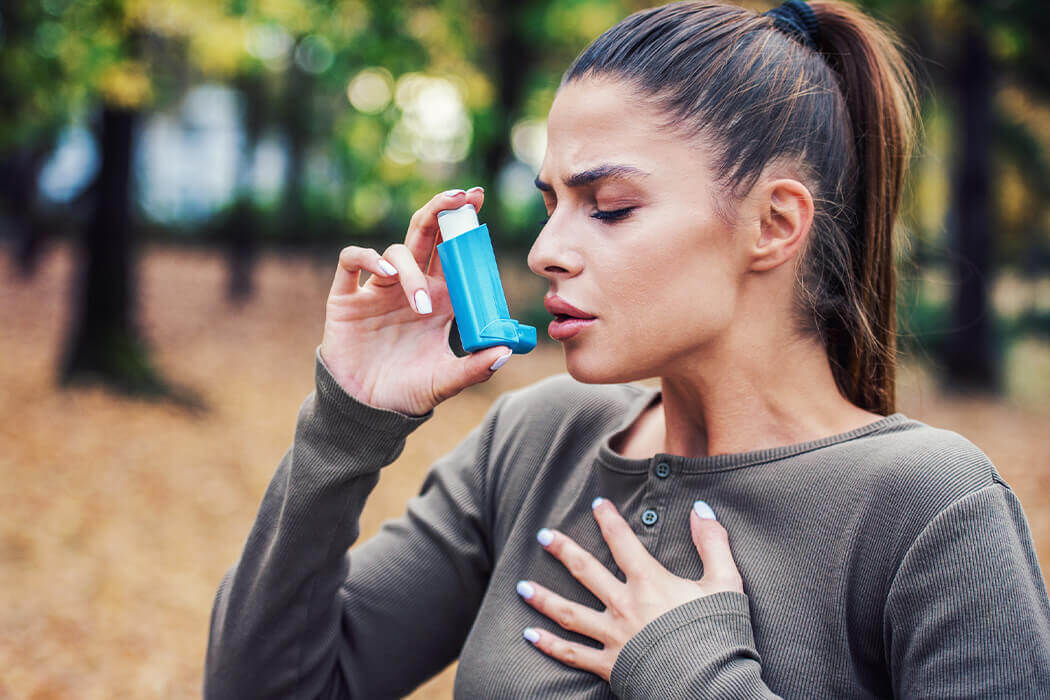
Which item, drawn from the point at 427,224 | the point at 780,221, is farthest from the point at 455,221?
the point at 780,221

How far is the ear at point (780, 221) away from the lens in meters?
1.60

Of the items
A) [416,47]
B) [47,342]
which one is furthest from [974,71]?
[47,342]

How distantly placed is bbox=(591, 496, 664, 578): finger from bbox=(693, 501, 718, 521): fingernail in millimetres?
118

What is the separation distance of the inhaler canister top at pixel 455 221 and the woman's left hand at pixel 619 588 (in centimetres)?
61

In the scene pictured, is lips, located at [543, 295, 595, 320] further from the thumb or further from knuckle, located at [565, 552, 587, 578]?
knuckle, located at [565, 552, 587, 578]

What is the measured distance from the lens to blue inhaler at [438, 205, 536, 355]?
164 centimetres

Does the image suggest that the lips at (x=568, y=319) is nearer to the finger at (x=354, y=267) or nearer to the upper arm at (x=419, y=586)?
the finger at (x=354, y=267)

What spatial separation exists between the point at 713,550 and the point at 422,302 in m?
0.70

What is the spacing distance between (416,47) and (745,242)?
7635 mm

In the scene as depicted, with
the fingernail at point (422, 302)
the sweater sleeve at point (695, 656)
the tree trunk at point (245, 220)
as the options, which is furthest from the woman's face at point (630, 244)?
the tree trunk at point (245, 220)

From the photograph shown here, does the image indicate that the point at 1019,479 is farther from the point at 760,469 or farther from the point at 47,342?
the point at 47,342

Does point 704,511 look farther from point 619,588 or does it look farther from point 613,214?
point 613,214

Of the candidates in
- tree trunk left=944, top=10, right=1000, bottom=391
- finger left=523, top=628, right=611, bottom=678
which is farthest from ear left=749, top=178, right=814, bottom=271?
tree trunk left=944, top=10, right=1000, bottom=391

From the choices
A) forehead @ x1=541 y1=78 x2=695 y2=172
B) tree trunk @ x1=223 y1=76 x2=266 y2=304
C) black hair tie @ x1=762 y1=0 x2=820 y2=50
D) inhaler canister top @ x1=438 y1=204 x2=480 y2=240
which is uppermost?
black hair tie @ x1=762 y1=0 x2=820 y2=50
